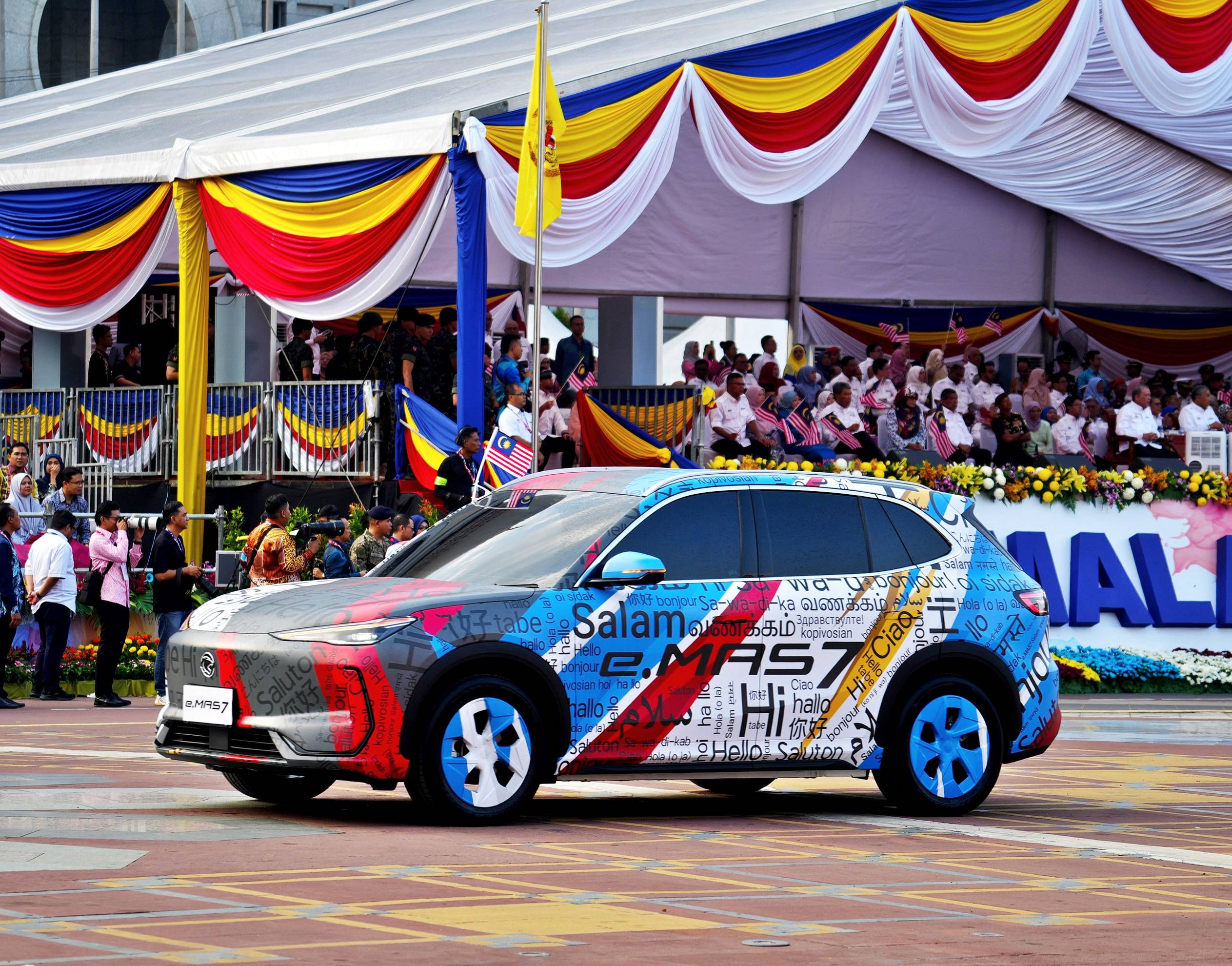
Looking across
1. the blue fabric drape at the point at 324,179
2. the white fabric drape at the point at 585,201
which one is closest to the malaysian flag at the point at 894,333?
the white fabric drape at the point at 585,201

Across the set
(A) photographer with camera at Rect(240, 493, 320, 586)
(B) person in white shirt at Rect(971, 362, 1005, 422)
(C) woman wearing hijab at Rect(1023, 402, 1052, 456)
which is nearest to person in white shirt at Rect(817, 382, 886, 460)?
(C) woman wearing hijab at Rect(1023, 402, 1052, 456)

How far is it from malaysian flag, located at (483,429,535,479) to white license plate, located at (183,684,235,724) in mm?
9347

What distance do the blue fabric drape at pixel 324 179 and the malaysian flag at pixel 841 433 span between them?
7361mm

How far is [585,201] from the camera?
20391 millimetres

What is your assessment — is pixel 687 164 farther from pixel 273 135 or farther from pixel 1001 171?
pixel 273 135

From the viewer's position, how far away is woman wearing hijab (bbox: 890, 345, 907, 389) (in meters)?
30.4

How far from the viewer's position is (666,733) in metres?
10.7

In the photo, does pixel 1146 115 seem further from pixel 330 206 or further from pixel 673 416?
pixel 330 206

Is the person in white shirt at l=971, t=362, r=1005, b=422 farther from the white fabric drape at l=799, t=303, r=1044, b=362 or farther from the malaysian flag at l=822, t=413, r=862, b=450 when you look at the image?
the malaysian flag at l=822, t=413, r=862, b=450

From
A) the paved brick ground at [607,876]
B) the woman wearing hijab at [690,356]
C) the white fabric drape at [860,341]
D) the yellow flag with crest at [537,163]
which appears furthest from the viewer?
the white fabric drape at [860,341]

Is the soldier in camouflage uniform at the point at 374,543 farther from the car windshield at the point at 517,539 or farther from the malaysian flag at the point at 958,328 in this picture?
the malaysian flag at the point at 958,328

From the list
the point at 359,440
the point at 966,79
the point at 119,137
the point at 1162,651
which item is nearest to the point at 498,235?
the point at 359,440

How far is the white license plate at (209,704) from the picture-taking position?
407 inches

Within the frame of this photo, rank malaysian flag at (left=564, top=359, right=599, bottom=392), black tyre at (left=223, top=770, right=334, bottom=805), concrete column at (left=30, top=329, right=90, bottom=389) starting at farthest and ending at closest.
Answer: concrete column at (left=30, top=329, right=90, bottom=389) < malaysian flag at (left=564, top=359, right=599, bottom=392) < black tyre at (left=223, top=770, right=334, bottom=805)
